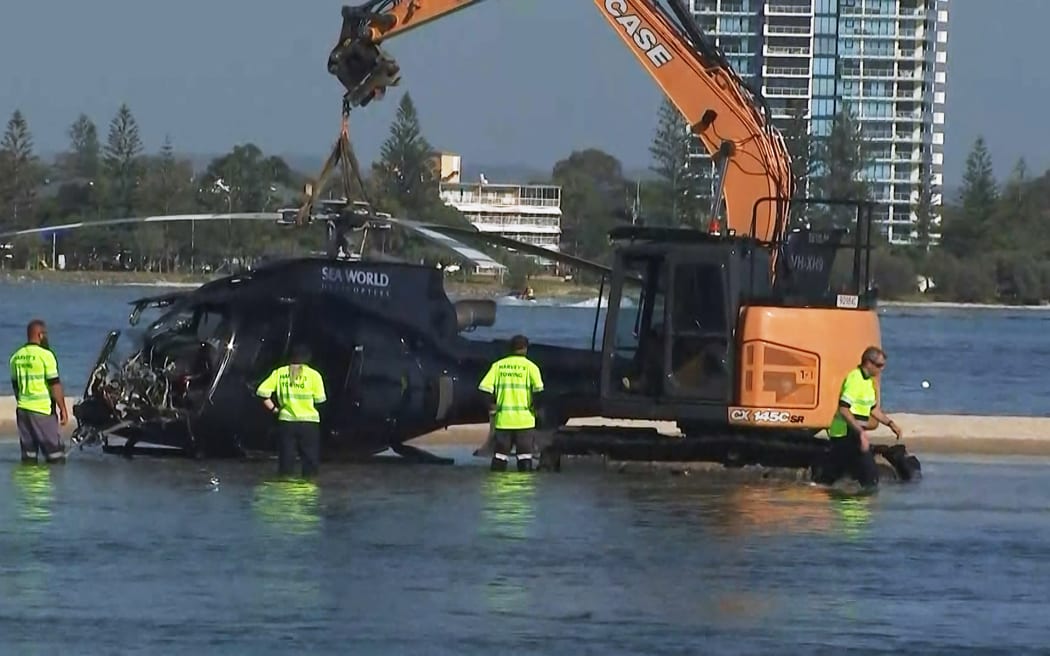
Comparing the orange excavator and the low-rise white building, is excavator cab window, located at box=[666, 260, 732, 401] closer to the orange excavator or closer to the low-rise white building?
the orange excavator

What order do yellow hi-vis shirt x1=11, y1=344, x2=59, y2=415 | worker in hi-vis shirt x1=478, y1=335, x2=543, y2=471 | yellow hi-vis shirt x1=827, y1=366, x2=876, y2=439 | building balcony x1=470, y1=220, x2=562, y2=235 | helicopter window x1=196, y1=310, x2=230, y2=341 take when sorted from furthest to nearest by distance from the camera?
building balcony x1=470, y1=220, x2=562, y2=235
helicopter window x1=196, y1=310, x2=230, y2=341
worker in hi-vis shirt x1=478, y1=335, x2=543, y2=471
yellow hi-vis shirt x1=11, y1=344, x2=59, y2=415
yellow hi-vis shirt x1=827, y1=366, x2=876, y2=439

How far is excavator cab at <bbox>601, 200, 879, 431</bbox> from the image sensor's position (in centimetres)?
2189

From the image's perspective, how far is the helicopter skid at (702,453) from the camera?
22.2 meters

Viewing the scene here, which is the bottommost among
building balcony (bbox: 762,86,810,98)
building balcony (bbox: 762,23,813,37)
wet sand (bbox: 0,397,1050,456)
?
wet sand (bbox: 0,397,1050,456)

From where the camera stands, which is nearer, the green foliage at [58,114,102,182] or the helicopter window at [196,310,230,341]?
the helicopter window at [196,310,230,341]

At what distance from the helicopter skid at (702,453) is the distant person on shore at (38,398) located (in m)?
4.99

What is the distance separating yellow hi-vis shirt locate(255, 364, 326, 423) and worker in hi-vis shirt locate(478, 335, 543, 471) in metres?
1.90

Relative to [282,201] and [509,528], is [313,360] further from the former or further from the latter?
[282,201]

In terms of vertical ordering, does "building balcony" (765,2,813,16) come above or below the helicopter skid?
above

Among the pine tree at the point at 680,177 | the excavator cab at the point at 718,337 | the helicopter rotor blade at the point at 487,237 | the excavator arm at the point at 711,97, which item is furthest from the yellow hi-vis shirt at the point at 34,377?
the pine tree at the point at 680,177

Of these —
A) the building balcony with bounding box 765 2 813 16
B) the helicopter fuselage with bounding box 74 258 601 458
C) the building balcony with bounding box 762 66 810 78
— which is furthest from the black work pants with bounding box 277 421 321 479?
the building balcony with bounding box 762 66 810 78

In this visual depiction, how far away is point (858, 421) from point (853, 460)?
19.3 inches

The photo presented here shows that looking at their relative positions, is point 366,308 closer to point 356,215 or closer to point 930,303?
point 356,215

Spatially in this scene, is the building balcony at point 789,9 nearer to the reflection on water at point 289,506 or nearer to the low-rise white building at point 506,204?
the low-rise white building at point 506,204
